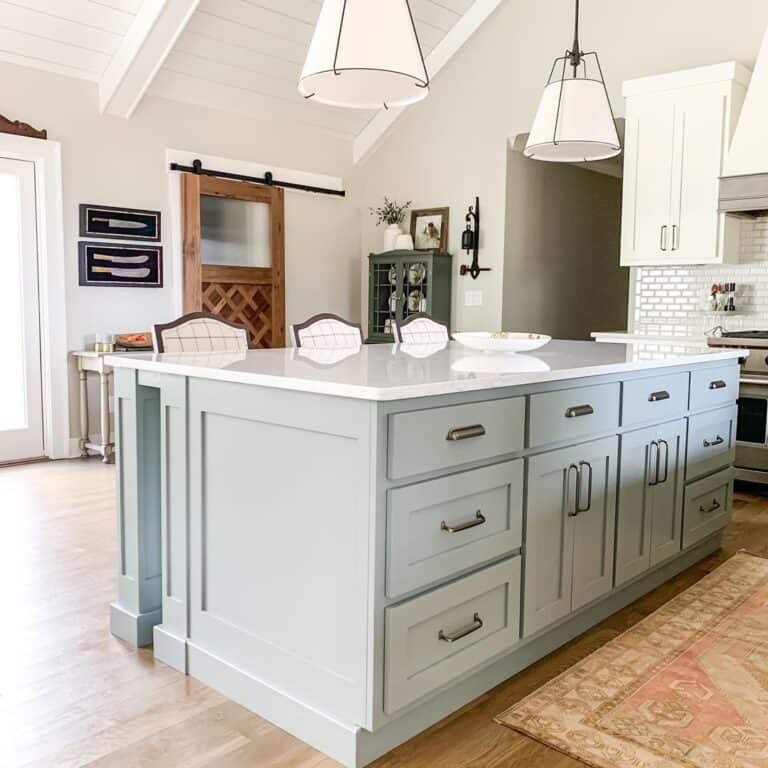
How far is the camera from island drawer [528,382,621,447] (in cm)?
221

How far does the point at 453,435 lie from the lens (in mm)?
1905

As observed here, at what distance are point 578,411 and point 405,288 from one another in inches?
167

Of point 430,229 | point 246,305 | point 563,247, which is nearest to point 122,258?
point 246,305

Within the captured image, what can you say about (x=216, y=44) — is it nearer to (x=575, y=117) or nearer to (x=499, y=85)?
(x=499, y=85)

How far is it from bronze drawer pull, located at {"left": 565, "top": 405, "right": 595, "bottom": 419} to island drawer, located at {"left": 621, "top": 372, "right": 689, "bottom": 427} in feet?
0.82

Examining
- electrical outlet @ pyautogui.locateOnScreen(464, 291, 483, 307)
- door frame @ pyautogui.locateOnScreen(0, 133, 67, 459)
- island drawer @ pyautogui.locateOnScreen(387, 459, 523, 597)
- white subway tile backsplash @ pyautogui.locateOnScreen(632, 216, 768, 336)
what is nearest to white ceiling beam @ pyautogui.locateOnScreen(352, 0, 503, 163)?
electrical outlet @ pyautogui.locateOnScreen(464, 291, 483, 307)

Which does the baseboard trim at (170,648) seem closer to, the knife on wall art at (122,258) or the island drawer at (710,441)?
the island drawer at (710,441)

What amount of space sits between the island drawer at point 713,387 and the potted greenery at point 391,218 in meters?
3.69

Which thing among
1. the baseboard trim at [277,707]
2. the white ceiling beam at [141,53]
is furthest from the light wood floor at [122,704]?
the white ceiling beam at [141,53]

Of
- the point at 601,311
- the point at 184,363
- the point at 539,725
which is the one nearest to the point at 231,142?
the point at 601,311

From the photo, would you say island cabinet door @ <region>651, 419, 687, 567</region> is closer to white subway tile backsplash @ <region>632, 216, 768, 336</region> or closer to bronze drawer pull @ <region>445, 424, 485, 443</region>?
bronze drawer pull @ <region>445, 424, 485, 443</region>

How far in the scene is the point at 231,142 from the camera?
607 centimetres

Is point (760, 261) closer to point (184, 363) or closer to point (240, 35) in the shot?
point (240, 35)

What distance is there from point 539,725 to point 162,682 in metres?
1.05
